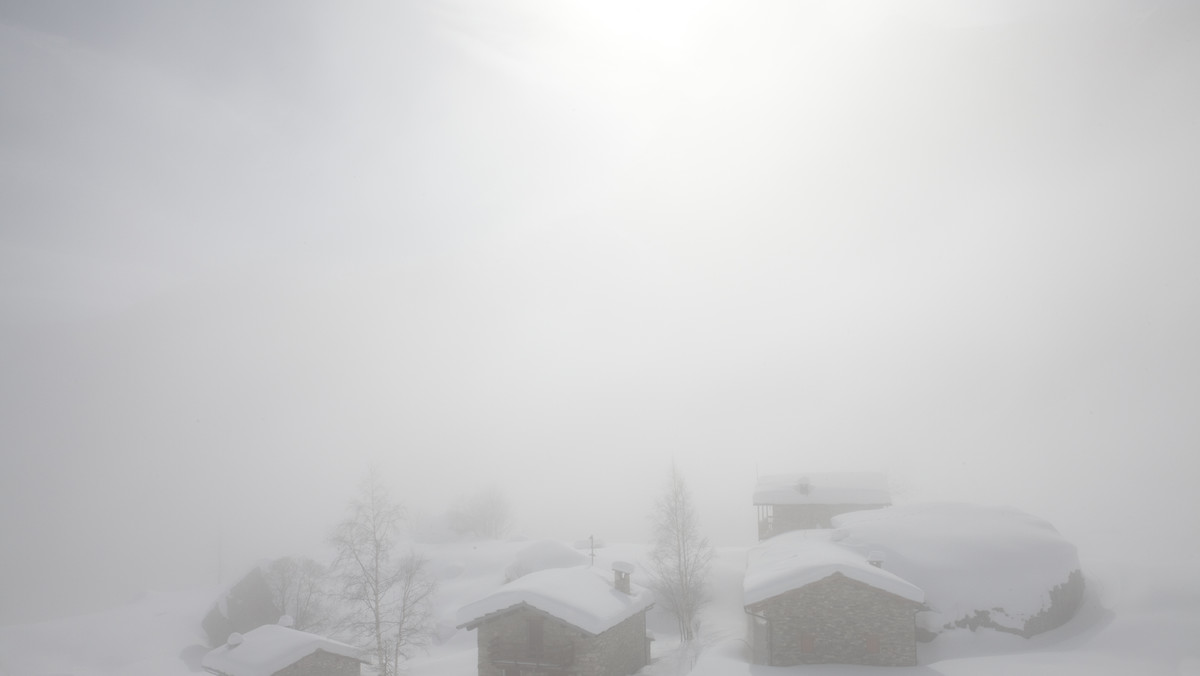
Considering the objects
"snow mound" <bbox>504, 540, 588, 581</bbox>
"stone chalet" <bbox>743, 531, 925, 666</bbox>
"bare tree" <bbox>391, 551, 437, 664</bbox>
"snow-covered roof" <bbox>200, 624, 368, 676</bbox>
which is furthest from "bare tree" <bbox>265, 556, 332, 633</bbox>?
"stone chalet" <bbox>743, 531, 925, 666</bbox>

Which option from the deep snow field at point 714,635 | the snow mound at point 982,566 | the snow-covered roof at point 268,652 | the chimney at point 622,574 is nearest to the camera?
the deep snow field at point 714,635

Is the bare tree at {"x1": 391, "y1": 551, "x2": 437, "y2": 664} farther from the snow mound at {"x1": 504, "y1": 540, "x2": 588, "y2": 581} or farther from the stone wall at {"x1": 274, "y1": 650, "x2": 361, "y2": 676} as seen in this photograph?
the snow mound at {"x1": 504, "y1": 540, "x2": 588, "y2": 581}

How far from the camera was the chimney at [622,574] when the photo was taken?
28844 millimetres

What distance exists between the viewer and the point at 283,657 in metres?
25.0

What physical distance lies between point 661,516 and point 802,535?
957 cm

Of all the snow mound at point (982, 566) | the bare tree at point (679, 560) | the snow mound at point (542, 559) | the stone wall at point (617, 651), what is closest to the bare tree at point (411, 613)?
the snow mound at point (542, 559)

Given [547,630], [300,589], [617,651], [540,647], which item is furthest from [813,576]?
[300,589]

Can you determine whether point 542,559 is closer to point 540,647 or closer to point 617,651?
point 617,651

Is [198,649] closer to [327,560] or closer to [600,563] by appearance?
[327,560]

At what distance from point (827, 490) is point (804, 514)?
292 centimetres

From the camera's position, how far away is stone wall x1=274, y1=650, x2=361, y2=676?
83.0 ft

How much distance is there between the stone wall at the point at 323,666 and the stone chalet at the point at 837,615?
18.8 metres

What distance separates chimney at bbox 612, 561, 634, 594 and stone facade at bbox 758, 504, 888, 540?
74.5 ft

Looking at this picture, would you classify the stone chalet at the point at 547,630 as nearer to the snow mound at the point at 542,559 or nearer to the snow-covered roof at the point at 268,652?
the snow-covered roof at the point at 268,652
